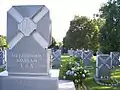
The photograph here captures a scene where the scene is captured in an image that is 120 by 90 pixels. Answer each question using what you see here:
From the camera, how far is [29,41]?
727 cm

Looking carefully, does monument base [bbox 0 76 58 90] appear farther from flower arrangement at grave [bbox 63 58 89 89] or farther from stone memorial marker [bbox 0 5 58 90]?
flower arrangement at grave [bbox 63 58 89 89]

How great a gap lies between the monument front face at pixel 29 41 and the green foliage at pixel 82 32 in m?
42.1

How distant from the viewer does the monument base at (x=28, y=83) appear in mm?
7051

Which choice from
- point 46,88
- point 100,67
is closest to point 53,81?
point 46,88

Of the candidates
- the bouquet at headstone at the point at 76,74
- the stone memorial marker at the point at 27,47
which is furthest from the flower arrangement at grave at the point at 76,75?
the stone memorial marker at the point at 27,47

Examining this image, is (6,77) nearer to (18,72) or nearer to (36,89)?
(18,72)

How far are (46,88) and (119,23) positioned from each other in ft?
28.2

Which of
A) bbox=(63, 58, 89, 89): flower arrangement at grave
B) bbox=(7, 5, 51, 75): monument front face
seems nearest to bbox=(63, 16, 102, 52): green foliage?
bbox=(63, 58, 89, 89): flower arrangement at grave

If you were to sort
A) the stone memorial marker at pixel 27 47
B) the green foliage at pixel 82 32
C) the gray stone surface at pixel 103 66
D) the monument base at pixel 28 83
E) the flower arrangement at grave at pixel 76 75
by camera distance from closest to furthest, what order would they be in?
the monument base at pixel 28 83
the stone memorial marker at pixel 27 47
the flower arrangement at grave at pixel 76 75
the gray stone surface at pixel 103 66
the green foliage at pixel 82 32

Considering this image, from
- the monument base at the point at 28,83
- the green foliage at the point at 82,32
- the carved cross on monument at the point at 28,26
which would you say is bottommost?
the monument base at the point at 28,83

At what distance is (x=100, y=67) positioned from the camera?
15117mm

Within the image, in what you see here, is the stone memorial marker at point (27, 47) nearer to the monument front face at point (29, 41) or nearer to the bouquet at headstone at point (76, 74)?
the monument front face at point (29, 41)

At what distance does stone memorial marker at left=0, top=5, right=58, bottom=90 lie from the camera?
7.17m

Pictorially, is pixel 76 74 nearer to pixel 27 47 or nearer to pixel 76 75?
pixel 76 75
